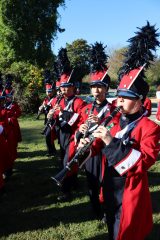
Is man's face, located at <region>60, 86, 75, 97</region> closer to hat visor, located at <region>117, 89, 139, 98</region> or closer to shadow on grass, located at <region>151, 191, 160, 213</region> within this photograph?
shadow on grass, located at <region>151, 191, 160, 213</region>

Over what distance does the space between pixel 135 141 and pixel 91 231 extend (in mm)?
2186

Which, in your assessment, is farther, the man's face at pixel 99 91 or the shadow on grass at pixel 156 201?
the shadow on grass at pixel 156 201

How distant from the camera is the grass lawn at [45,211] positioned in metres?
5.16

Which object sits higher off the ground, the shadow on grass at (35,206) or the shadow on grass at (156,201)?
the shadow on grass at (35,206)

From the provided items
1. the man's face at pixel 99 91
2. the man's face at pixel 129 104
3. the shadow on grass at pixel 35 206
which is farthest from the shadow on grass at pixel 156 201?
the man's face at pixel 129 104

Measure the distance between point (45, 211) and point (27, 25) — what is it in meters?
26.5

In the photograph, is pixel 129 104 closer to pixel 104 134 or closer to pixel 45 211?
pixel 104 134

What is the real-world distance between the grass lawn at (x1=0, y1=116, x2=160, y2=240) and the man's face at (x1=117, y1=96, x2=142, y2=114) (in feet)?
Result: 7.35

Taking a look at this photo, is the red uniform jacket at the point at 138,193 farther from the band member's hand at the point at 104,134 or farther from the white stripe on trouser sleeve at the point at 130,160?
the band member's hand at the point at 104,134

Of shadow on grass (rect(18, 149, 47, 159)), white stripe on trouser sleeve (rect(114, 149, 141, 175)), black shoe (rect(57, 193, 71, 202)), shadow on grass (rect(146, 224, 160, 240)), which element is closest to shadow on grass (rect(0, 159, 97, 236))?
black shoe (rect(57, 193, 71, 202))

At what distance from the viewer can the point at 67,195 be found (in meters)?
6.58

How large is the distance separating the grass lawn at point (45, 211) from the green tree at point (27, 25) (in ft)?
75.5

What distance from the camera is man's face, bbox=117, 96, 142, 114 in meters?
3.53

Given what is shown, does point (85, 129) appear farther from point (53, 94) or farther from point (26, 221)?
point (53, 94)
